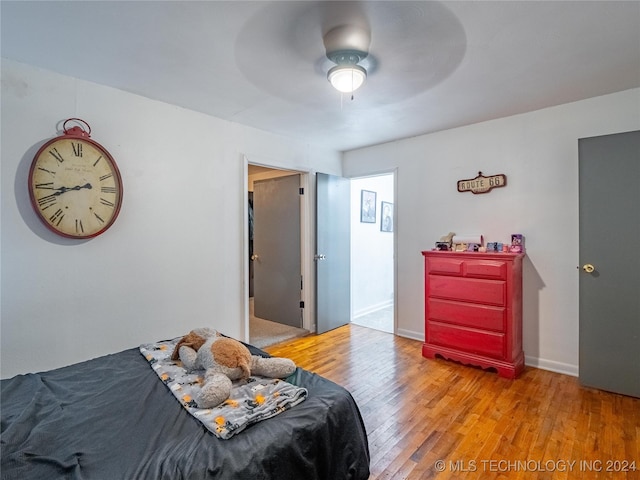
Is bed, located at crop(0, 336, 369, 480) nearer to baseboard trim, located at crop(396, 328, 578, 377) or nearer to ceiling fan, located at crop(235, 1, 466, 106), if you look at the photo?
ceiling fan, located at crop(235, 1, 466, 106)

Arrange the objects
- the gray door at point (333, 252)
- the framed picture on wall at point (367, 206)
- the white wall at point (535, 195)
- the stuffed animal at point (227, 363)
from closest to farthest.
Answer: the stuffed animal at point (227, 363) → the white wall at point (535, 195) → the gray door at point (333, 252) → the framed picture on wall at point (367, 206)

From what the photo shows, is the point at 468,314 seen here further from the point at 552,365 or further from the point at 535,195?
the point at 535,195

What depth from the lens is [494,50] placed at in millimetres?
1933

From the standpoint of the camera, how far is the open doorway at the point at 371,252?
479cm

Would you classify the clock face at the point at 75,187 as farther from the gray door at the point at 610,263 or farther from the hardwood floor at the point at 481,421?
the gray door at the point at 610,263

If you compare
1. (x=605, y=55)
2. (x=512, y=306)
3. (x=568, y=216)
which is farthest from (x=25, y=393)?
(x=568, y=216)

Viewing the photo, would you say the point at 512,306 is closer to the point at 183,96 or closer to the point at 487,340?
the point at 487,340

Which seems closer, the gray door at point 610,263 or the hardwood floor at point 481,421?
the hardwood floor at point 481,421

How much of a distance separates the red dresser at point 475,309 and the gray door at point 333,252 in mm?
1328

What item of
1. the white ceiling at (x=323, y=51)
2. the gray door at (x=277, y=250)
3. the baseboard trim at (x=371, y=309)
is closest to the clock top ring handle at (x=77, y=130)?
the white ceiling at (x=323, y=51)

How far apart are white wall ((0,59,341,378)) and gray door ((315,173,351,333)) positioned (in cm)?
101

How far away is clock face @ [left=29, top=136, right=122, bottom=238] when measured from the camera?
6.90 ft

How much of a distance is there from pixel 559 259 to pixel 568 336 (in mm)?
695

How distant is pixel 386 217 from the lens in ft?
18.0
